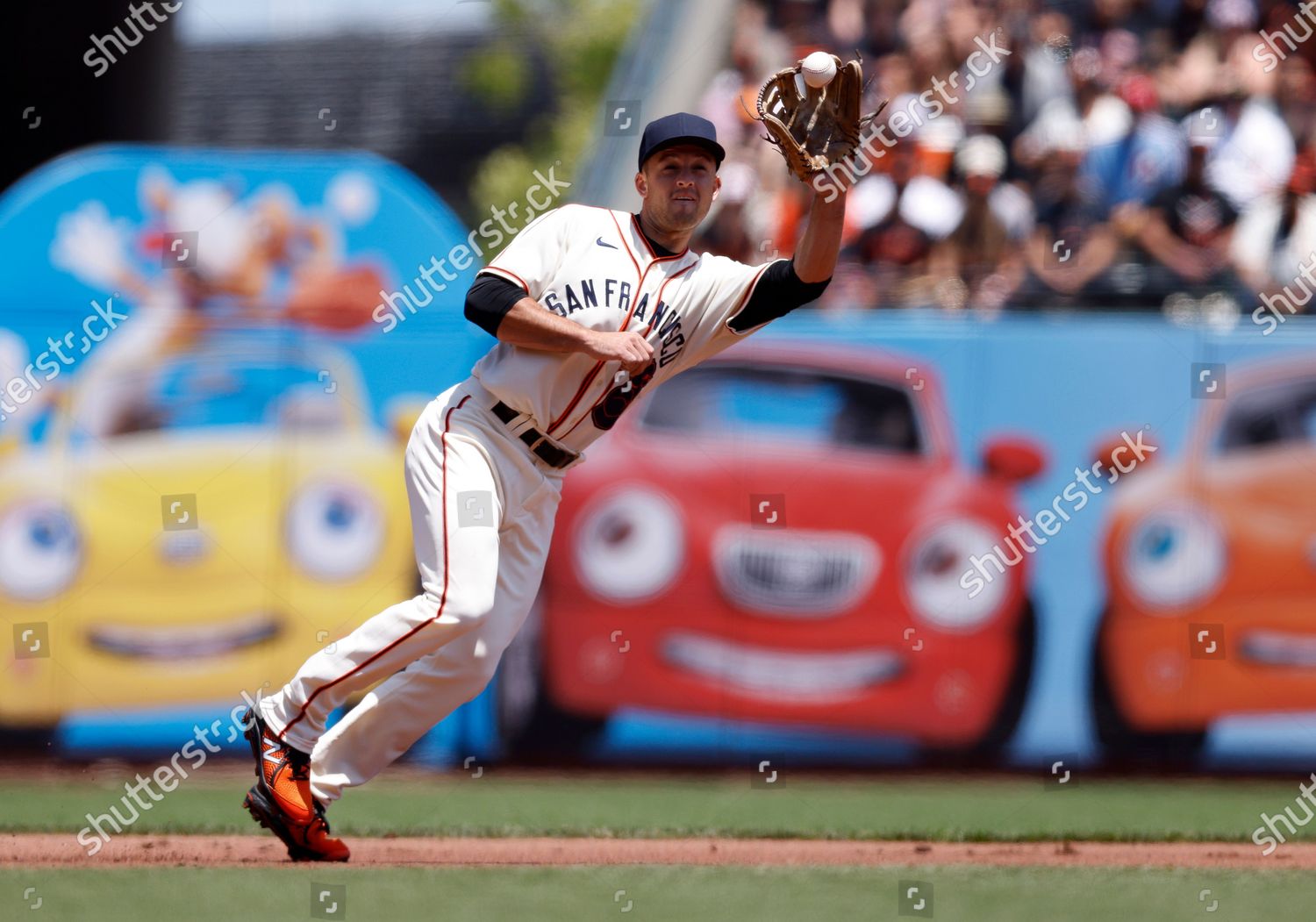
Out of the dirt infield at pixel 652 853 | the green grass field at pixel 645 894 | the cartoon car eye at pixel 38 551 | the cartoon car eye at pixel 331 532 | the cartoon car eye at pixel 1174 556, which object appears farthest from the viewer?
the cartoon car eye at pixel 1174 556

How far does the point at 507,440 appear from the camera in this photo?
16.6 feet

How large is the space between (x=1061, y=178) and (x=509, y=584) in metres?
5.75

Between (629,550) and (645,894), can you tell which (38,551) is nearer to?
(629,550)

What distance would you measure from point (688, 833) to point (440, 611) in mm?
2042

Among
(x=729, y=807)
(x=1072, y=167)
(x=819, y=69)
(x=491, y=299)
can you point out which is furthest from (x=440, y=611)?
(x=1072, y=167)

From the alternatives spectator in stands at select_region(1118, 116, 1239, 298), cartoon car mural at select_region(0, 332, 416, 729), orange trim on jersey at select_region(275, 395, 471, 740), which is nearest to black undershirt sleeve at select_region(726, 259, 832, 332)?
orange trim on jersey at select_region(275, 395, 471, 740)

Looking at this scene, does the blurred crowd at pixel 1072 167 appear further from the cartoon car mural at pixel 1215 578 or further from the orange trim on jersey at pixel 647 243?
the orange trim on jersey at pixel 647 243

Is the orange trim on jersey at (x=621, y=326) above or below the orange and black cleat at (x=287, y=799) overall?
above

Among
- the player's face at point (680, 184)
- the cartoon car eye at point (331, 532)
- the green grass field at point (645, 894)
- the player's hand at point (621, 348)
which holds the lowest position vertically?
the green grass field at point (645, 894)

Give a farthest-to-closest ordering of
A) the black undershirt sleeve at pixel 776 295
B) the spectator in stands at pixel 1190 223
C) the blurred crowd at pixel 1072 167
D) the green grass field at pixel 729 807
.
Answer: the spectator in stands at pixel 1190 223
the blurred crowd at pixel 1072 167
the green grass field at pixel 729 807
the black undershirt sleeve at pixel 776 295

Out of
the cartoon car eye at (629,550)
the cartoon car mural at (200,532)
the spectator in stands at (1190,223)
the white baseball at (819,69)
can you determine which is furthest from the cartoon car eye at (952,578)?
the white baseball at (819,69)

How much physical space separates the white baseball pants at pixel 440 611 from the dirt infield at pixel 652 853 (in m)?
0.54

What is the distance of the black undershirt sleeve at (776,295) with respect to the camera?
5059mm

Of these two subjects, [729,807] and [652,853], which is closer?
[652,853]
